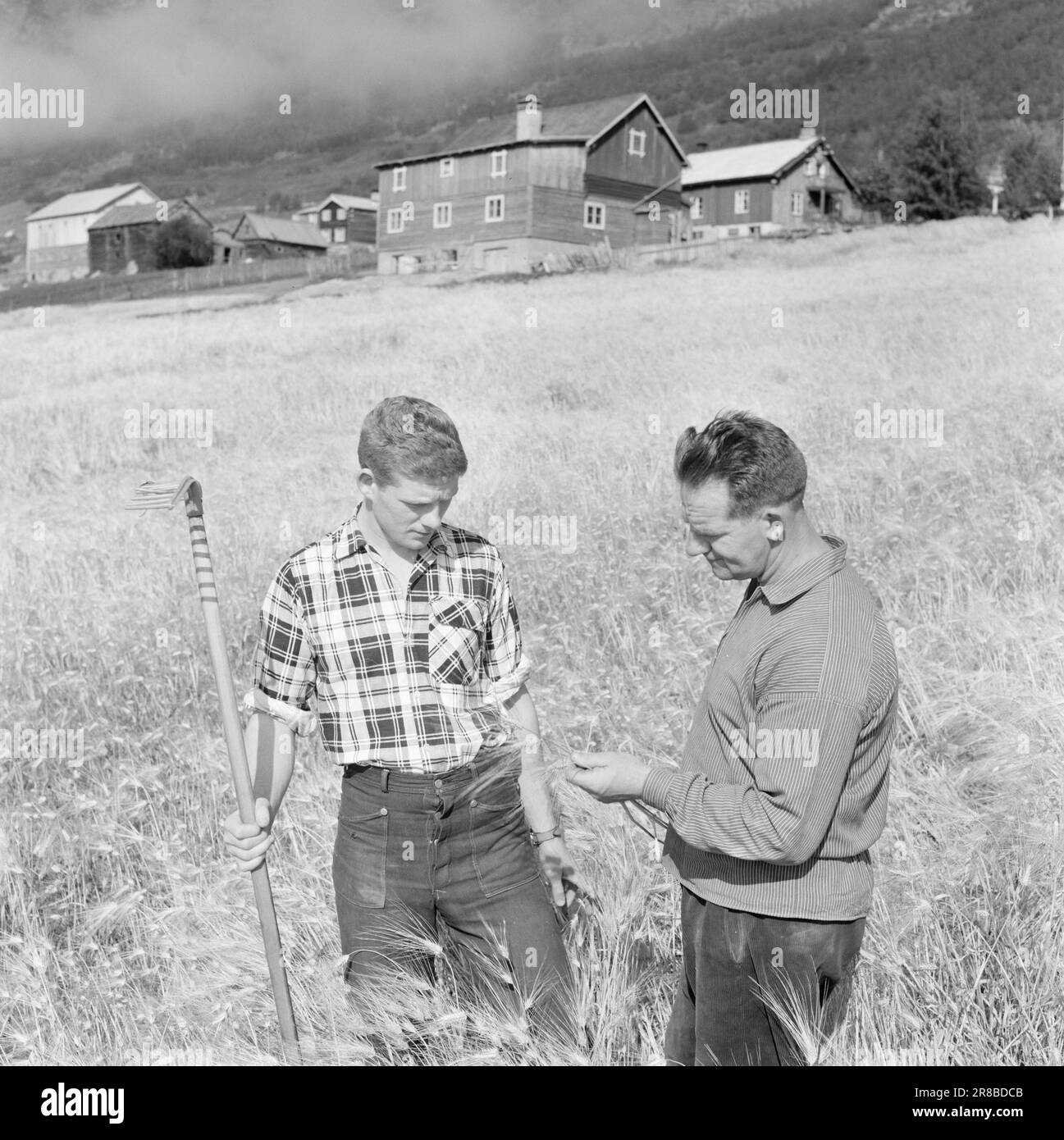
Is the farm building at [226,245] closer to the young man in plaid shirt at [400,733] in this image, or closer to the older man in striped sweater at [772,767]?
the young man in plaid shirt at [400,733]

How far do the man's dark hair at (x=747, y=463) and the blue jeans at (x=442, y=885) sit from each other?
1.12m

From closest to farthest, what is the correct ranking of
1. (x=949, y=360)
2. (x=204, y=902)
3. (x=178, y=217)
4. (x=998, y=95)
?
(x=204, y=902), (x=949, y=360), (x=178, y=217), (x=998, y=95)

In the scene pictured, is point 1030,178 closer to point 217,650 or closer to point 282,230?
point 217,650

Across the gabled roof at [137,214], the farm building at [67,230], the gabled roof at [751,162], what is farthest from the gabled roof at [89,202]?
the gabled roof at [751,162]

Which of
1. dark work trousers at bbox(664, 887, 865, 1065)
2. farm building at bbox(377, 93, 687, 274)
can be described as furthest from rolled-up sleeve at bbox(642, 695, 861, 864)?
farm building at bbox(377, 93, 687, 274)

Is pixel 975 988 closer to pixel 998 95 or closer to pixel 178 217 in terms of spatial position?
pixel 178 217

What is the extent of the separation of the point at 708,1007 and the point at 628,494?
611cm

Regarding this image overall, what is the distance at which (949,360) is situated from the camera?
41.5 feet

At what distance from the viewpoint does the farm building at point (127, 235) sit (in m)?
88.8

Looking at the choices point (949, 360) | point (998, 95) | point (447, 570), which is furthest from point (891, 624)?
point (998, 95)

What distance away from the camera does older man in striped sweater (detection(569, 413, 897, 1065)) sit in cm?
223

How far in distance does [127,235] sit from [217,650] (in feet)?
323

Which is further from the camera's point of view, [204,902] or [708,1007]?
[204,902]

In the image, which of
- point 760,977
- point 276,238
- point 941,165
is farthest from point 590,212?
point 276,238
